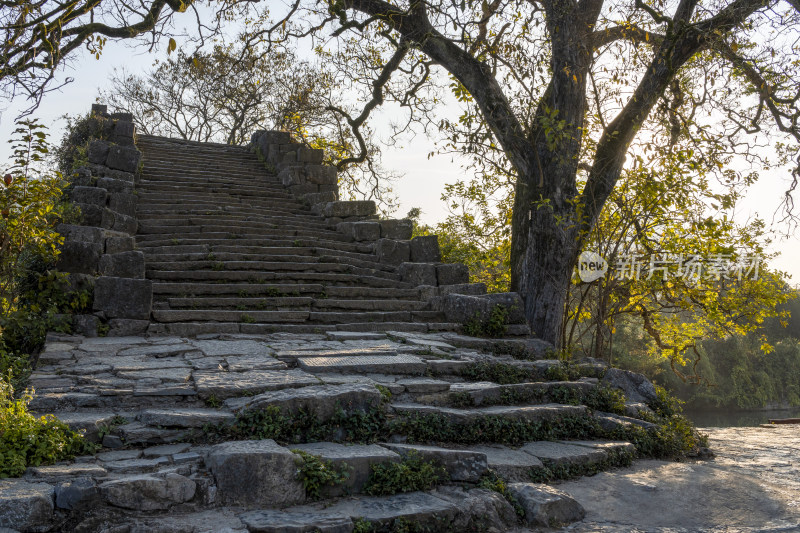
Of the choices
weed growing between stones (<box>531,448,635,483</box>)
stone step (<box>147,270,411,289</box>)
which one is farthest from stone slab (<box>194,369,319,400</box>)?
stone step (<box>147,270,411,289</box>)

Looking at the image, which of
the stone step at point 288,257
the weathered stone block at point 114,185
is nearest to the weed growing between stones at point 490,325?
the stone step at point 288,257

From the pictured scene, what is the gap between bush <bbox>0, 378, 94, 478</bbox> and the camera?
3.43 m

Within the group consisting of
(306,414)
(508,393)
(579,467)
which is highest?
(508,393)

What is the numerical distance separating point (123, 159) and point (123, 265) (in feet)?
15.0

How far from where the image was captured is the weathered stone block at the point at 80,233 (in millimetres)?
8273

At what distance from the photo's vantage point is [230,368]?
5.36 metres

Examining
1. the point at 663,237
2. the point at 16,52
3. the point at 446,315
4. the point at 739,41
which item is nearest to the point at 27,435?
the point at 16,52

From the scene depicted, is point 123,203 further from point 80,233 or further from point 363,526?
point 363,526

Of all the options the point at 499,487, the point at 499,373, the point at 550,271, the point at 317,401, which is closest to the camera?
the point at 499,487

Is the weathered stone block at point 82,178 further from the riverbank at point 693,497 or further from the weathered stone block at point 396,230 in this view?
the riverbank at point 693,497

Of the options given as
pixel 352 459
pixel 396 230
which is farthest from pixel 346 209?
pixel 352 459

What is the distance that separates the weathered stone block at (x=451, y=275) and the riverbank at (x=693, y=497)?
180 inches

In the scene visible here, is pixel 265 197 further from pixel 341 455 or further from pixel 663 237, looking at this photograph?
pixel 341 455

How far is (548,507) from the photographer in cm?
386
